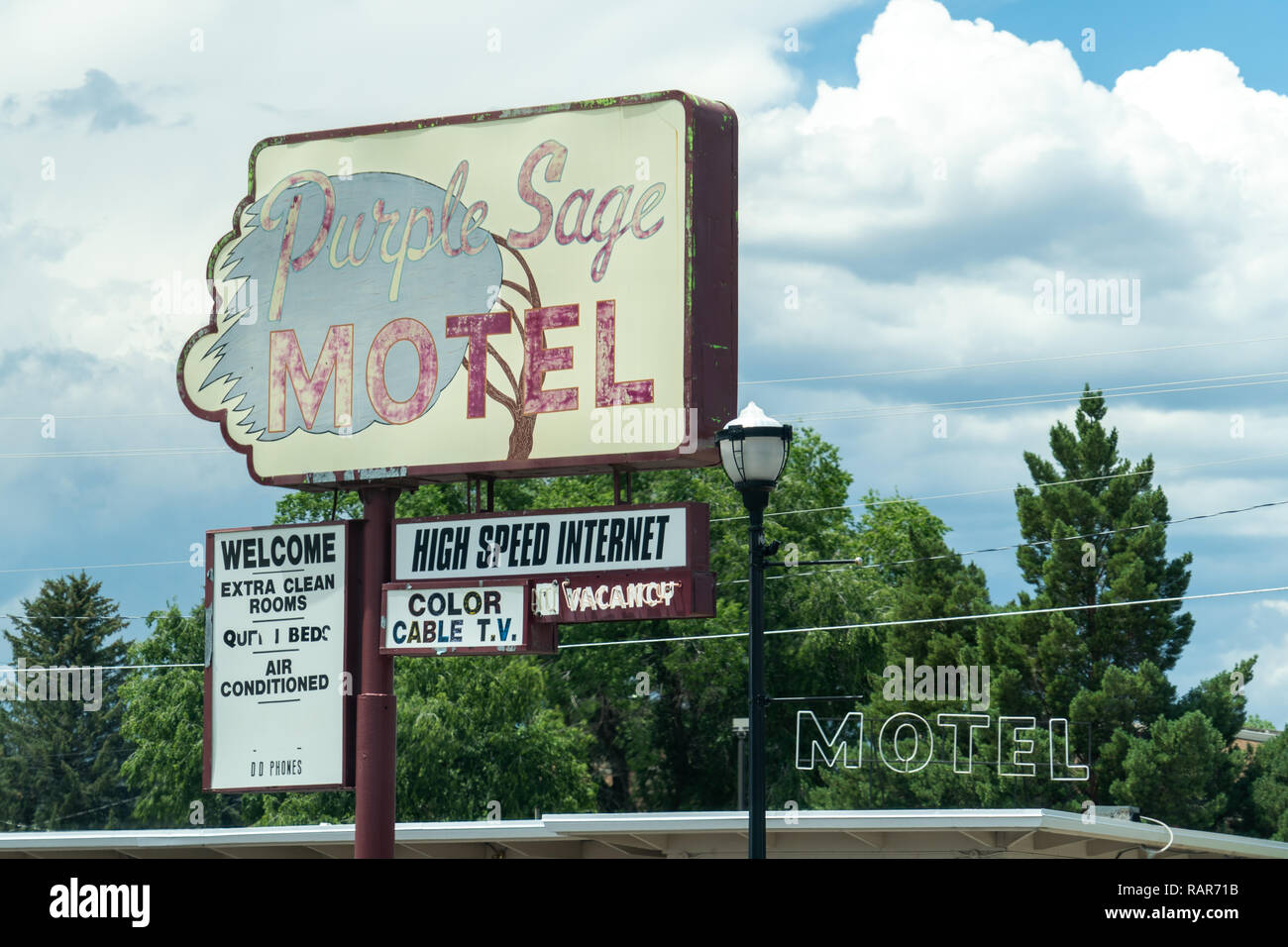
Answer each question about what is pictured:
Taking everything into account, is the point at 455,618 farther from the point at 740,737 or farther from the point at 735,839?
the point at 740,737

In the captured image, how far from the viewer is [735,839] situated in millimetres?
20156

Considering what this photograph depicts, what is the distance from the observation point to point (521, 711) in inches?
1849

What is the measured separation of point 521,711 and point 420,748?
3.66 metres

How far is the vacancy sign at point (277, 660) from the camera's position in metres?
15.2

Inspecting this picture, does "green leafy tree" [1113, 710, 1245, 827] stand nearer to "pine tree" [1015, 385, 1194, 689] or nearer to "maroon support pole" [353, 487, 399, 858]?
Result: "pine tree" [1015, 385, 1194, 689]

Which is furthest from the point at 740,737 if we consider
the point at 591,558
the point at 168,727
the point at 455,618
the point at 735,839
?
the point at 591,558

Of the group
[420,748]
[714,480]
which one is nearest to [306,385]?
[420,748]

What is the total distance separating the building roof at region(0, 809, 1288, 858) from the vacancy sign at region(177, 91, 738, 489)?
5.51 m

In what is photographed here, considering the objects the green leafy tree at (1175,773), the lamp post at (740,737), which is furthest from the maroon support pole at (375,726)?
the green leafy tree at (1175,773)

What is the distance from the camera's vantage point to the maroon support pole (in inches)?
582

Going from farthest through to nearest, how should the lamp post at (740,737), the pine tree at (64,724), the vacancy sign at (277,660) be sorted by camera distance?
1. the pine tree at (64,724)
2. the lamp post at (740,737)
3. the vacancy sign at (277,660)

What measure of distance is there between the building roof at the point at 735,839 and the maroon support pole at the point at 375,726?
14.5 feet

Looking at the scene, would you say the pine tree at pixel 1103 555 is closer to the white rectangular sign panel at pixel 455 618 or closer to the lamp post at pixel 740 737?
the lamp post at pixel 740 737

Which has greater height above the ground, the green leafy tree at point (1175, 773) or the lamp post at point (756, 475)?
the lamp post at point (756, 475)
